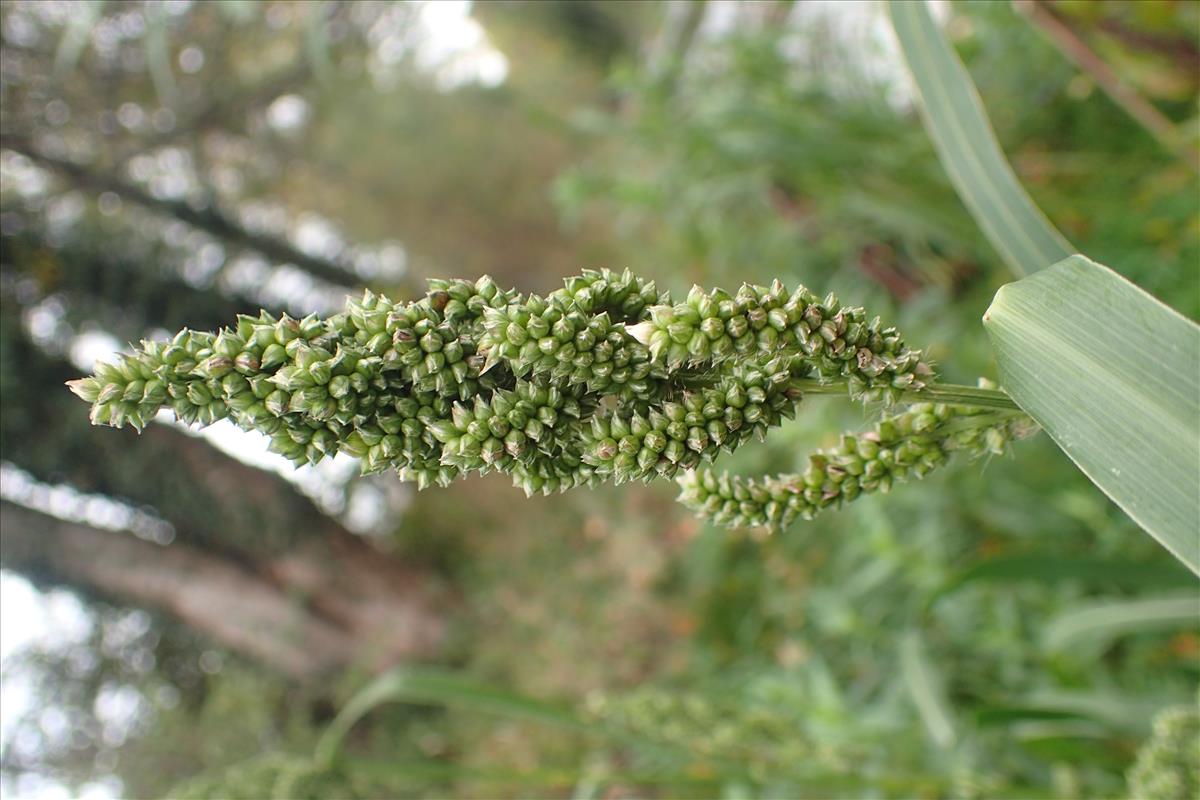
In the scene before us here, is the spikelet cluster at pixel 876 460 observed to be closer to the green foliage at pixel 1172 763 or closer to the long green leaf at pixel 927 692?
the green foliage at pixel 1172 763

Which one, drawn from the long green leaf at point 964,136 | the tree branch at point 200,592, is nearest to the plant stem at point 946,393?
the long green leaf at point 964,136

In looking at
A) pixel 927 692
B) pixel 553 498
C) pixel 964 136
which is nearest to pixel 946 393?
pixel 964 136

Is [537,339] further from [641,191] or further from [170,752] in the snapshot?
[170,752]

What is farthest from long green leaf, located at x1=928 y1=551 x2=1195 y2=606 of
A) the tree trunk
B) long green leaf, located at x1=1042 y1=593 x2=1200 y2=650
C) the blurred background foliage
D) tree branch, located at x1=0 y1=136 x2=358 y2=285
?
tree branch, located at x1=0 y1=136 x2=358 y2=285

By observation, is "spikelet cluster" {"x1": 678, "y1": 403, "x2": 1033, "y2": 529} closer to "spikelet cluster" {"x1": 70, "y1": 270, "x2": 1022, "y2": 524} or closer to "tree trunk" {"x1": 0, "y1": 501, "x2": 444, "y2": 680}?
"spikelet cluster" {"x1": 70, "y1": 270, "x2": 1022, "y2": 524}

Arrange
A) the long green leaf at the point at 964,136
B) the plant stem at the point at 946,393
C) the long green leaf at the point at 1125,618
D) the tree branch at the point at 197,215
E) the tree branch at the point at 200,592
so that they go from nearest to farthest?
the plant stem at the point at 946,393, the long green leaf at the point at 964,136, the long green leaf at the point at 1125,618, the tree branch at the point at 197,215, the tree branch at the point at 200,592

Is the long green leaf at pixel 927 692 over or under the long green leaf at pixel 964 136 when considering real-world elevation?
under

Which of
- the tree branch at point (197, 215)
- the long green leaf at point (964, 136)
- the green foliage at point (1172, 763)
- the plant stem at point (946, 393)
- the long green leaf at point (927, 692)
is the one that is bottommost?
the green foliage at point (1172, 763)
